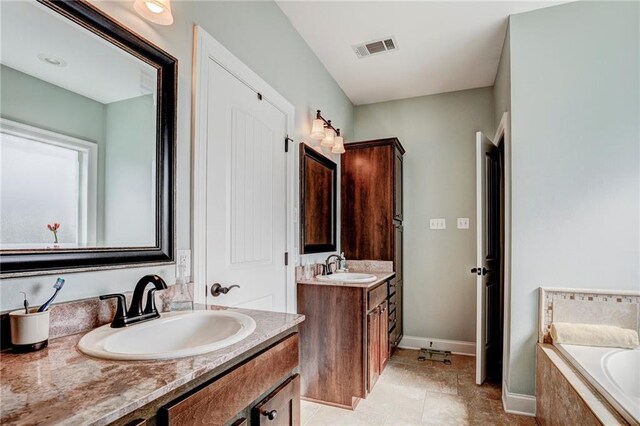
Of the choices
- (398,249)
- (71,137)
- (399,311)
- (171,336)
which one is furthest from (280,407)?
(399,311)

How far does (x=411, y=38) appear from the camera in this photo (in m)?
2.66

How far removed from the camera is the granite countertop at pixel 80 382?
0.57 metres

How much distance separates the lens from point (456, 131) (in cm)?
357

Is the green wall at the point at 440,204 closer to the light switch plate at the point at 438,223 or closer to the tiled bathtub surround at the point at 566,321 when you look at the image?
the light switch plate at the point at 438,223

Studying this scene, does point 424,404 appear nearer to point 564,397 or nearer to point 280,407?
point 564,397

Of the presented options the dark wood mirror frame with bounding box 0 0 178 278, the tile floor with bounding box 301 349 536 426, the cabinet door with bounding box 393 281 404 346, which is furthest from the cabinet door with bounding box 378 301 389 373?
the dark wood mirror frame with bounding box 0 0 178 278

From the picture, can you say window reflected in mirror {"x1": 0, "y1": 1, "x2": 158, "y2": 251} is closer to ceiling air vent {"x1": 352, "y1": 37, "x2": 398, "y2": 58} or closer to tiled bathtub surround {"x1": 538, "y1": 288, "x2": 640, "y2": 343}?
ceiling air vent {"x1": 352, "y1": 37, "x2": 398, "y2": 58}

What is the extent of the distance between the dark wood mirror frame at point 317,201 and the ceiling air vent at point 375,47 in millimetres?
915

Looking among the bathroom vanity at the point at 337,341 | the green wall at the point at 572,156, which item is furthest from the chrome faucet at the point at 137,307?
the green wall at the point at 572,156

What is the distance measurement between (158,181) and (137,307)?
19.2 inches

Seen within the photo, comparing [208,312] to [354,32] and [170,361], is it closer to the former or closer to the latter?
[170,361]

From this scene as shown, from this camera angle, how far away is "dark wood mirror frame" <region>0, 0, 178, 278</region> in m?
0.95

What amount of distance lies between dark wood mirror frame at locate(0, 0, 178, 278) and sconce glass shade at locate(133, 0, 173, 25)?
0.09 metres

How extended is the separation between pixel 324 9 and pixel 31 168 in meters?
2.05
